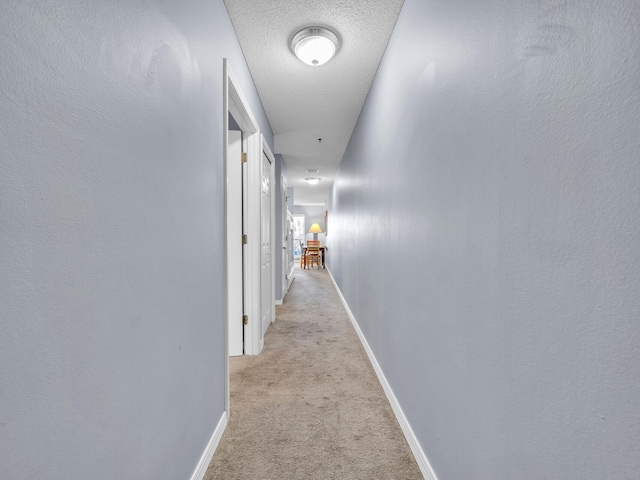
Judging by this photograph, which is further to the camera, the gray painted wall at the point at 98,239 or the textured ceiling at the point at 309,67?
the textured ceiling at the point at 309,67

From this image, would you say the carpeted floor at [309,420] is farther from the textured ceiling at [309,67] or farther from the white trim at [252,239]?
the textured ceiling at [309,67]

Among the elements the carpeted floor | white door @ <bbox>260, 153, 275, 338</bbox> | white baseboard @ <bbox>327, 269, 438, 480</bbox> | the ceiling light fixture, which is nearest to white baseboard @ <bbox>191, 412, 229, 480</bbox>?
the carpeted floor

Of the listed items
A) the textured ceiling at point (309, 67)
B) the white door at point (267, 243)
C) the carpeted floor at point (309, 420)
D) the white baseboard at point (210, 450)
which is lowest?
the carpeted floor at point (309, 420)

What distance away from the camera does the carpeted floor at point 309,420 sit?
1.42 metres

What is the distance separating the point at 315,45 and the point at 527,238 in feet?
6.09

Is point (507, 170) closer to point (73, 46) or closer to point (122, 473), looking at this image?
point (73, 46)

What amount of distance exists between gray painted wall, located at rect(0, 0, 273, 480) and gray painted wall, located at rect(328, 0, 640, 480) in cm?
100

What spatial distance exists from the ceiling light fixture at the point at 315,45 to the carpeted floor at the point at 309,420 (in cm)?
231

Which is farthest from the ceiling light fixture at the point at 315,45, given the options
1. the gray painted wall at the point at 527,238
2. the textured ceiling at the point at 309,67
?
the gray painted wall at the point at 527,238

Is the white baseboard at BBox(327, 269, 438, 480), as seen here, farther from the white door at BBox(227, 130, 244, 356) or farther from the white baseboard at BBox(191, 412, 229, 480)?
the white door at BBox(227, 130, 244, 356)

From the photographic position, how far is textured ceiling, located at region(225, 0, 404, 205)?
5.66 feet

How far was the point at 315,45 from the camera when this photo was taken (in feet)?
6.47

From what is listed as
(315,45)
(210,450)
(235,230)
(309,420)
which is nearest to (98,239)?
(210,450)

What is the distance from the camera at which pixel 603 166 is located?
534 millimetres
